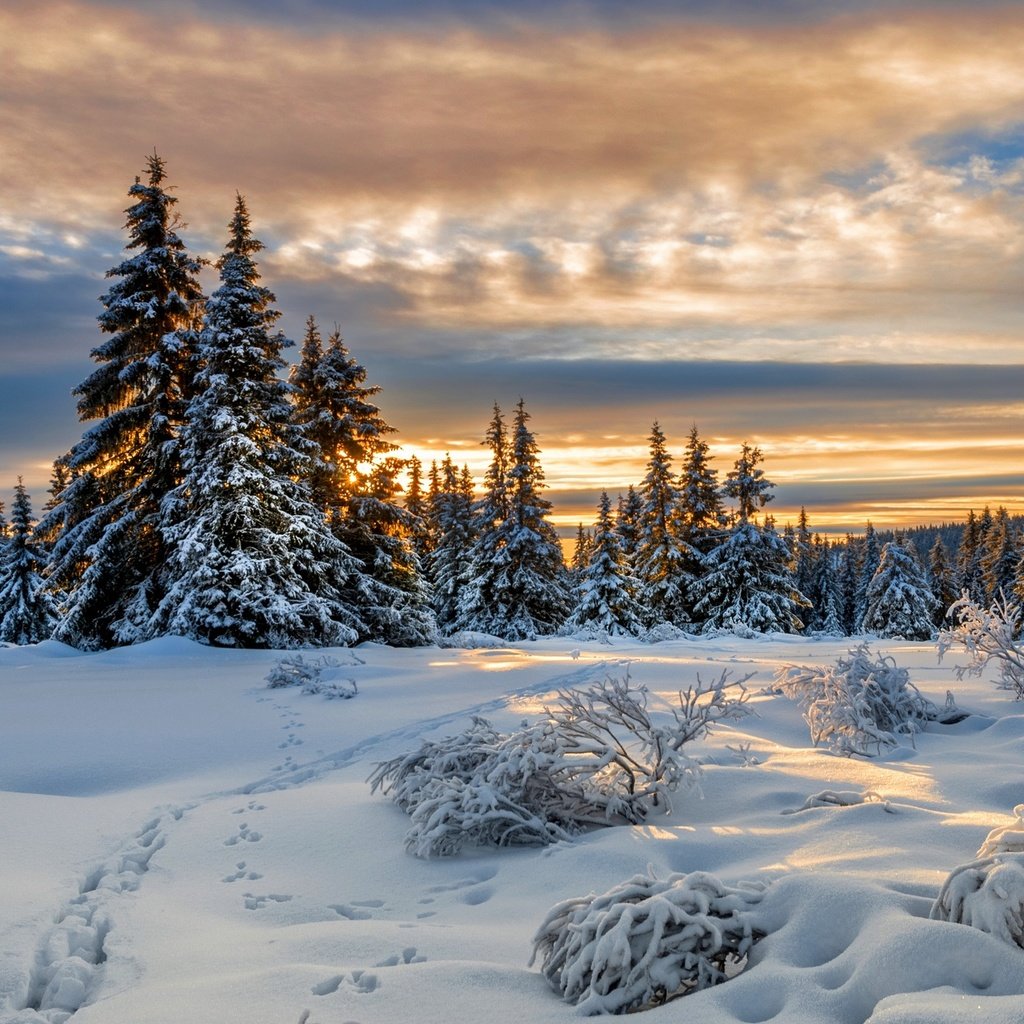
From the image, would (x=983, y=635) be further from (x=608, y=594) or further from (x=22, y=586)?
(x=22, y=586)

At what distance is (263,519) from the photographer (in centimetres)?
1702

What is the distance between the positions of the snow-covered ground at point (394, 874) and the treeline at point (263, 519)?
7.76 m

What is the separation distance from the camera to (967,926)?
2.43m

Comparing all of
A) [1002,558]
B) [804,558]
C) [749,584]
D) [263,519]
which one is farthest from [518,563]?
[804,558]

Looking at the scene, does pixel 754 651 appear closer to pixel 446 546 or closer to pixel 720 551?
pixel 720 551

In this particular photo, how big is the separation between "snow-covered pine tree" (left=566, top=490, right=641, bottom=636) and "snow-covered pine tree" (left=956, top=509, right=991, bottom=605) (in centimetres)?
4354

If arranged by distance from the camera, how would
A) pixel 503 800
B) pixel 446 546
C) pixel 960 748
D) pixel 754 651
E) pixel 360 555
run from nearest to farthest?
1. pixel 503 800
2. pixel 960 748
3. pixel 754 651
4. pixel 360 555
5. pixel 446 546

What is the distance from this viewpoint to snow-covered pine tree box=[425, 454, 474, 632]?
36188 mm

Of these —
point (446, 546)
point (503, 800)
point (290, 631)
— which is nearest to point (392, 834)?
point (503, 800)

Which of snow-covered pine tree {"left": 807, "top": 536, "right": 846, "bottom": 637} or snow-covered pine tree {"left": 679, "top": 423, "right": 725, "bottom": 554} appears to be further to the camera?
snow-covered pine tree {"left": 807, "top": 536, "right": 846, "bottom": 637}

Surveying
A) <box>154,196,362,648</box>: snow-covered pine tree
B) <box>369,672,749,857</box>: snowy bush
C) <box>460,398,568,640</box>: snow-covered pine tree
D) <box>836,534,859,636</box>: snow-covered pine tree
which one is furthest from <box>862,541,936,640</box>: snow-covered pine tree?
<box>369,672,749,857</box>: snowy bush

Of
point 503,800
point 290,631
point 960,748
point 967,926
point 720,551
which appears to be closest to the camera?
point 967,926

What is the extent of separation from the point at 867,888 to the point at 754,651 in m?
12.0

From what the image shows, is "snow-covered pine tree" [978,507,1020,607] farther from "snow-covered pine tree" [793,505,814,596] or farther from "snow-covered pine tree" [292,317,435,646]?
"snow-covered pine tree" [292,317,435,646]
